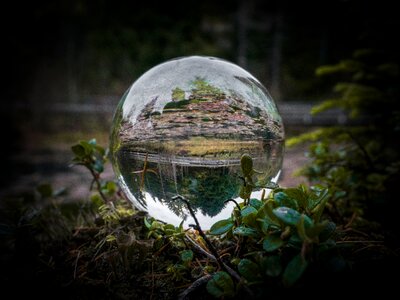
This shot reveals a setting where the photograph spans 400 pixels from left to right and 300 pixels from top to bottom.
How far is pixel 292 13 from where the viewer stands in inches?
750

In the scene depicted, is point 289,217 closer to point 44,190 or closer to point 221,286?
point 221,286

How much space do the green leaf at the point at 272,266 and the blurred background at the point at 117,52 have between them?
7688mm

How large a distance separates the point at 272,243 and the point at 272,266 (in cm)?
7

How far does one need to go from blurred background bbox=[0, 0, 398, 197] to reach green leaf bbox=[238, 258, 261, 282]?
7.62 metres

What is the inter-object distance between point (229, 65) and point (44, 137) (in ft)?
42.6

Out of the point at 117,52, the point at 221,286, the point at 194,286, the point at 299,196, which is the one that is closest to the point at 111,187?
the point at 194,286

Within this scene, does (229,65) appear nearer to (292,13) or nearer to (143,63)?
(143,63)

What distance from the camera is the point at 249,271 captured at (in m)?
1.10

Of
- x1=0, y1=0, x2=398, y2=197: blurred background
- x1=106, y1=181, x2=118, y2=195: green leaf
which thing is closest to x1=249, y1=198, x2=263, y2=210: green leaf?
x1=106, y1=181, x2=118, y2=195: green leaf

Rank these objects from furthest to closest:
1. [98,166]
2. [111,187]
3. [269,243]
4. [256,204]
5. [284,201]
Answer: [111,187]
[98,166]
[256,204]
[284,201]
[269,243]

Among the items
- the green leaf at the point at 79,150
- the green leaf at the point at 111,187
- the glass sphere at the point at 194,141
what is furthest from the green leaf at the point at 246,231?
the green leaf at the point at 111,187

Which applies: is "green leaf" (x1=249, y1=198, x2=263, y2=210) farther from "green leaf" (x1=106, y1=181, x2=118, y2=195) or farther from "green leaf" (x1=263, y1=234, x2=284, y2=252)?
"green leaf" (x1=106, y1=181, x2=118, y2=195)

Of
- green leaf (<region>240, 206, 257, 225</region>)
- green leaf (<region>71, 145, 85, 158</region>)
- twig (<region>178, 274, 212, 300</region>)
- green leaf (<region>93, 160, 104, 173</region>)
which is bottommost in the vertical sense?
twig (<region>178, 274, 212, 300</region>)

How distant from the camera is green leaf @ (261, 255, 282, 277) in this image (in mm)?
1019
